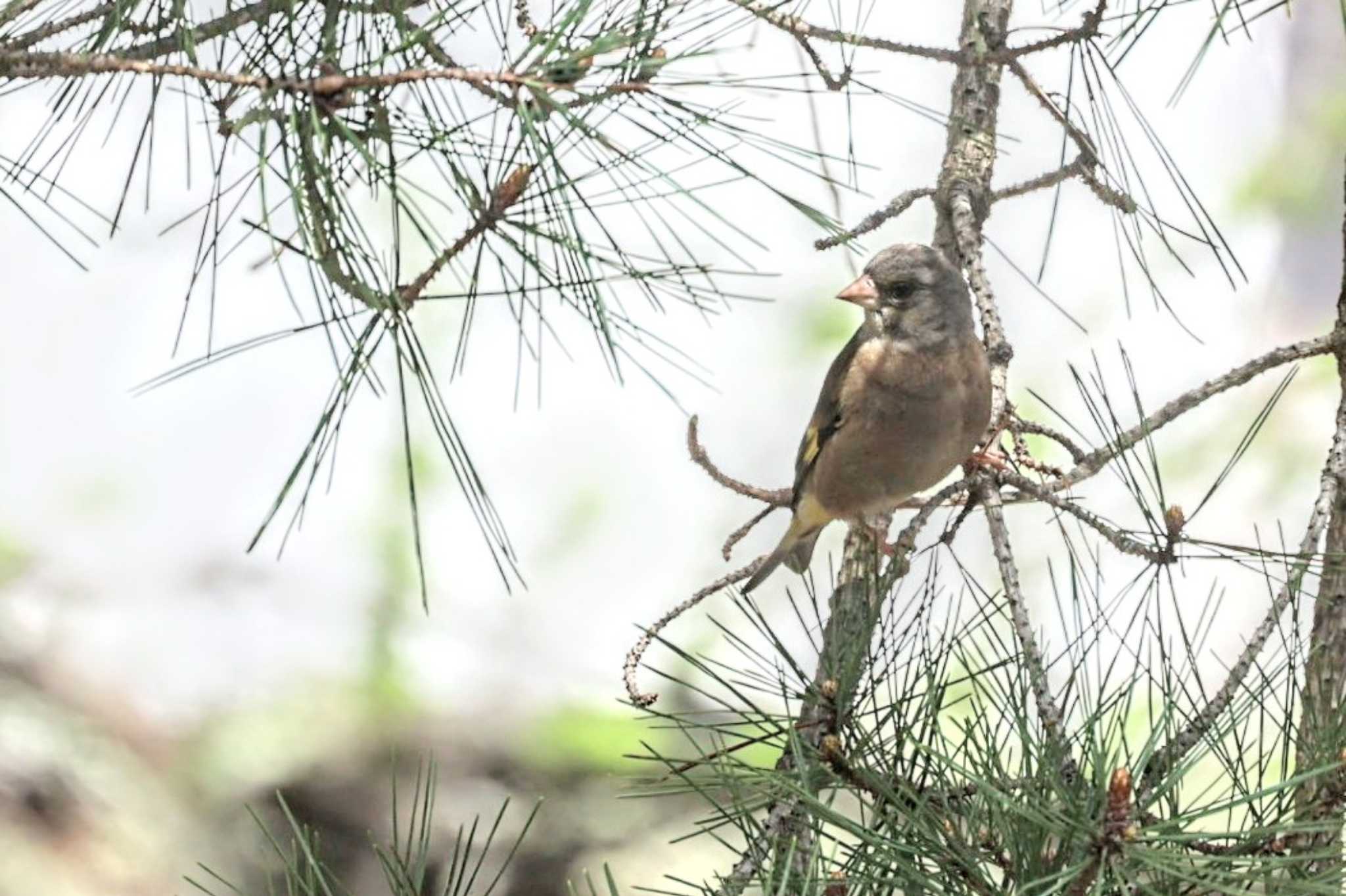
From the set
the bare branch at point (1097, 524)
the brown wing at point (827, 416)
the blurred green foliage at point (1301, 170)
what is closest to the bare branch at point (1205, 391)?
the bare branch at point (1097, 524)

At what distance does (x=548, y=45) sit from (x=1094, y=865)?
0.61 meters

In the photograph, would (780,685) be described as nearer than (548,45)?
No

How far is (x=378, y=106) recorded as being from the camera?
0.93 m

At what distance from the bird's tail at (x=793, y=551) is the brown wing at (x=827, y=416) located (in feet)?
0.26

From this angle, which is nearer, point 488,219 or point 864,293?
point 488,219

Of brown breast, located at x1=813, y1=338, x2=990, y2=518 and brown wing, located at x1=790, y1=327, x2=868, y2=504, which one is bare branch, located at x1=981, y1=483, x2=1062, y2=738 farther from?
brown wing, located at x1=790, y1=327, x2=868, y2=504

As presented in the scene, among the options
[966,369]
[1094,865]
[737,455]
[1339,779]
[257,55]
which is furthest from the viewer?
[737,455]

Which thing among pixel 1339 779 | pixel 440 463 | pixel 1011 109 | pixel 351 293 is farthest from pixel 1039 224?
pixel 351 293

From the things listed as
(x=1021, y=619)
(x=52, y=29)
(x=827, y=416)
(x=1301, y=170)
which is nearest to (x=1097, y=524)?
(x=1021, y=619)

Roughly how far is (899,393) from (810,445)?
183mm

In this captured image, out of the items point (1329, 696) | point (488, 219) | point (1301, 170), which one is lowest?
point (1329, 696)

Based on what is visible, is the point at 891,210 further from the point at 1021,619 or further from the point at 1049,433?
the point at 1021,619

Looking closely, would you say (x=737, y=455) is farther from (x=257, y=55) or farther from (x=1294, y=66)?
(x=257, y=55)

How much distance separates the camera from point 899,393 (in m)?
1.68
